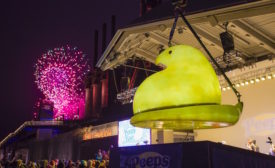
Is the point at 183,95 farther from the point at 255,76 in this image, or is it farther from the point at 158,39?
the point at 255,76

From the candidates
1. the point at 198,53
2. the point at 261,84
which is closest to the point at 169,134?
the point at 261,84

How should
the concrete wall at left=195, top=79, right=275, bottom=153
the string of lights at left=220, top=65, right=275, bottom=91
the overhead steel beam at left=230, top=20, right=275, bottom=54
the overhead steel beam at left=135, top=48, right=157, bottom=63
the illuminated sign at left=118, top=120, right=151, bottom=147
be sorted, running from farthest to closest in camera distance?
the illuminated sign at left=118, top=120, right=151, bottom=147 → the concrete wall at left=195, top=79, right=275, bottom=153 → the string of lights at left=220, top=65, right=275, bottom=91 → the overhead steel beam at left=135, top=48, right=157, bottom=63 → the overhead steel beam at left=230, top=20, right=275, bottom=54

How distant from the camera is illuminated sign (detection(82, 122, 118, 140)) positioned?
60.5 feet

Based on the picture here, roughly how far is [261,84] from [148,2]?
18348mm

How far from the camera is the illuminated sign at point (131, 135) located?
14.3 m

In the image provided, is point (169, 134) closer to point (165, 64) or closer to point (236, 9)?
point (236, 9)

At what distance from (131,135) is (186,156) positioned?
1432cm

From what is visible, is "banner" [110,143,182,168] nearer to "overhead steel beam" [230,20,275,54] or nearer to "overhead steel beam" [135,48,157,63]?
"overhead steel beam" [230,20,275,54]

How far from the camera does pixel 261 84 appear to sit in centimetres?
1081

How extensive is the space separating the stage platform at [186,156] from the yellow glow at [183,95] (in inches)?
8.2

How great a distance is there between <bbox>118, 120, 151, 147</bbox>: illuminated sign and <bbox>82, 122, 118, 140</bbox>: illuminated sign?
1.96 metres

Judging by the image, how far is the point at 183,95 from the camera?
1.27 m

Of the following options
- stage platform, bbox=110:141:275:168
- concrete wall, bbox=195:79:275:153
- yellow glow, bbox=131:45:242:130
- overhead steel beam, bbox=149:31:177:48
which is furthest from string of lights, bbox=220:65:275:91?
stage platform, bbox=110:141:275:168

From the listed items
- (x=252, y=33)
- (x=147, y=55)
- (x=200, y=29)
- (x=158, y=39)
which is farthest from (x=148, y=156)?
(x=252, y=33)
